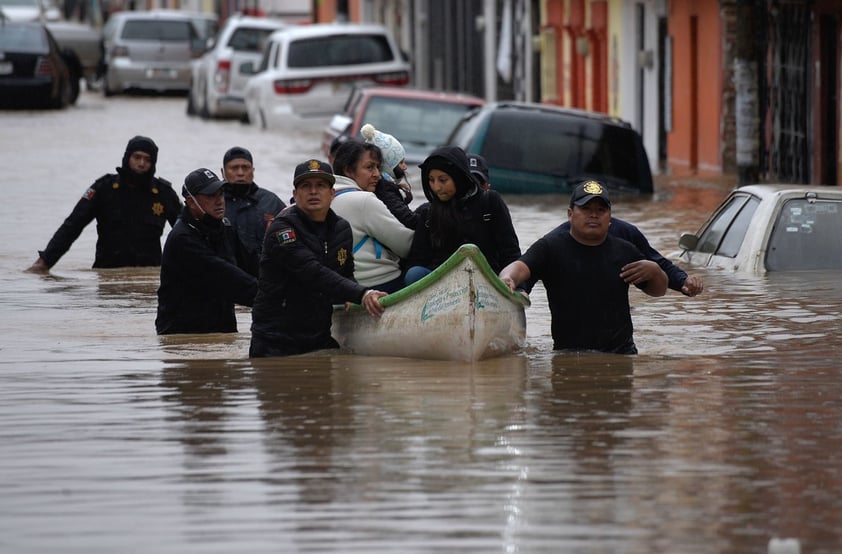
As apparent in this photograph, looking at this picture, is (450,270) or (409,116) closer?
(450,270)

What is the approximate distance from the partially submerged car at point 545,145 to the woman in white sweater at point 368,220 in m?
10.2

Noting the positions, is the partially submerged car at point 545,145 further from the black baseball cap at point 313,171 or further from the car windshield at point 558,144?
the black baseball cap at point 313,171

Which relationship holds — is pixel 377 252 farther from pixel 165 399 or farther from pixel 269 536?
pixel 269 536

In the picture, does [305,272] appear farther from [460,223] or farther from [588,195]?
[588,195]

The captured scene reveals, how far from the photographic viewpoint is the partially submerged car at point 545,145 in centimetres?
2203

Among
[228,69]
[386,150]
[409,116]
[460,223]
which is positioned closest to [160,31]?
[228,69]

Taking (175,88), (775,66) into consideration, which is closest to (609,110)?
(775,66)

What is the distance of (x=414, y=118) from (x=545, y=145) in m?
3.49

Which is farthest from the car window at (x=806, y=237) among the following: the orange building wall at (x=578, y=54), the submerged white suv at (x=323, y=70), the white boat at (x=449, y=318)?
the submerged white suv at (x=323, y=70)

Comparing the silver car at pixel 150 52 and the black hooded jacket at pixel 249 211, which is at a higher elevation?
the silver car at pixel 150 52

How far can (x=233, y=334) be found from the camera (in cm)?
1246

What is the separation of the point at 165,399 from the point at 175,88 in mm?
40098

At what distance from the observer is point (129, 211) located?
15.5m

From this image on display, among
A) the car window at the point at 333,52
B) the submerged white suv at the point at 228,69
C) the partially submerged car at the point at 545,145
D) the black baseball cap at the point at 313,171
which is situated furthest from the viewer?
the submerged white suv at the point at 228,69
